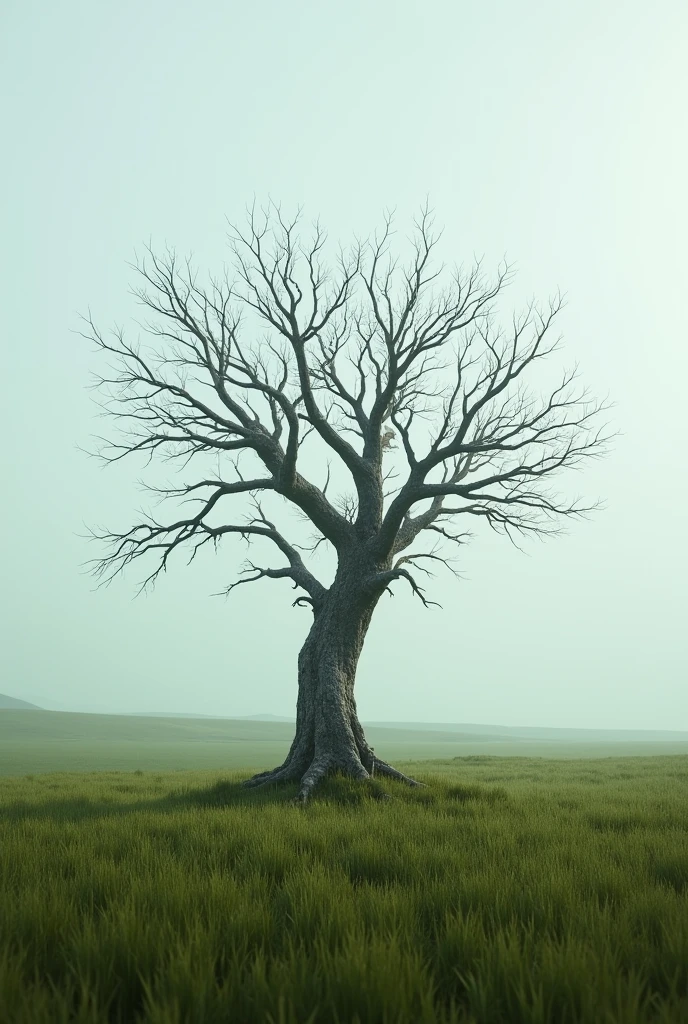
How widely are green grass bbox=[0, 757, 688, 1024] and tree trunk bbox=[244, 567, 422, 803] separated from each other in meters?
3.70

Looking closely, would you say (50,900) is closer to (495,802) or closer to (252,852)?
(252,852)

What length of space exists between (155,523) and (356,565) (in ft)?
15.3

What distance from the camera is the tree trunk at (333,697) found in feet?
42.9

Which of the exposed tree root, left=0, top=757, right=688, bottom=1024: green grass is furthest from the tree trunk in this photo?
left=0, top=757, right=688, bottom=1024: green grass

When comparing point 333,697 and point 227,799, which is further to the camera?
point 333,697

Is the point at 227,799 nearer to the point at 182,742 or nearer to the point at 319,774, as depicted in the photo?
the point at 319,774

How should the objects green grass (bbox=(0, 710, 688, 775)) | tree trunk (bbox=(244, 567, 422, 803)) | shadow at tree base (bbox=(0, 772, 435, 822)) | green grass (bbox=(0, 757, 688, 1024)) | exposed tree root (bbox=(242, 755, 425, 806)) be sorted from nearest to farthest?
green grass (bbox=(0, 757, 688, 1024)) < shadow at tree base (bbox=(0, 772, 435, 822)) < exposed tree root (bbox=(242, 755, 425, 806)) < tree trunk (bbox=(244, 567, 422, 803)) < green grass (bbox=(0, 710, 688, 775))

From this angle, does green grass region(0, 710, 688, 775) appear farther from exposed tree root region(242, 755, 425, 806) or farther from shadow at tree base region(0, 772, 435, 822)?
shadow at tree base region(0, 772, 435, 822)

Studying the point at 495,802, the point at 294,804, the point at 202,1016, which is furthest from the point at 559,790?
the point at 202,1016

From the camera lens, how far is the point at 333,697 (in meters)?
13.4

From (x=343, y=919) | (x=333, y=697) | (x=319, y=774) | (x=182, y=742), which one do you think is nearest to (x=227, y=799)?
(x=319, y=774)

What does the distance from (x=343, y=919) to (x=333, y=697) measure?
377 inches

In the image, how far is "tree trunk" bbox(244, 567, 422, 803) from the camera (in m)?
13.1

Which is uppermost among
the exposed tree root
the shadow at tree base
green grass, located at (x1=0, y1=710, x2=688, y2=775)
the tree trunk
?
the tree trunk
